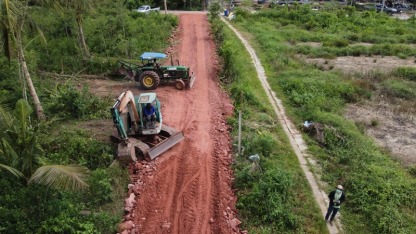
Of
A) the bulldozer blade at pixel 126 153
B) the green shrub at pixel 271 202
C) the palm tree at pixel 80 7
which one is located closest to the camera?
the green shrub at pixel 271 202

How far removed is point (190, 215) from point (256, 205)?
1.79 metres

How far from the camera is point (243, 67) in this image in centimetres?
2059

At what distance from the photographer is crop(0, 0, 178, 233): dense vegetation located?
27.7ft

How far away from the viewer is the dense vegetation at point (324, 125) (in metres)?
9.79

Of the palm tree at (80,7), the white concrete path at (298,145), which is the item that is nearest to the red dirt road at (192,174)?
the white concrete path at (298,145)

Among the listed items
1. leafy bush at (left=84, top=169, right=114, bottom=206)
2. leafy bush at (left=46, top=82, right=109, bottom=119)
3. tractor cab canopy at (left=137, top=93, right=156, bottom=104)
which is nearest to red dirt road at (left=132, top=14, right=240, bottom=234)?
leafy bush at (left=84, top=169, right=114, bottom=206)

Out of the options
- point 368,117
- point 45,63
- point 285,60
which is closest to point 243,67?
point 285,60

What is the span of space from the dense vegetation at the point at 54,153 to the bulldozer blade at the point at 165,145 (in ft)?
4.09

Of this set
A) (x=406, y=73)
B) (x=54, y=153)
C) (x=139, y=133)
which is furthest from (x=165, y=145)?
(x=406, y=73)

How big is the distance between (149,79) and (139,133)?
532cm

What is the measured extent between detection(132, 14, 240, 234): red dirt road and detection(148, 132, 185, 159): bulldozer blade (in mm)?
175

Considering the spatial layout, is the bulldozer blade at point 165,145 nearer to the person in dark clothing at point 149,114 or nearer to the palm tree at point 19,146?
the person in dark clothing at point 149,114

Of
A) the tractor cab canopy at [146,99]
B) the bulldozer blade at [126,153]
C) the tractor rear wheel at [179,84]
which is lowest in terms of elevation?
the bulldozer blade at [126,153]

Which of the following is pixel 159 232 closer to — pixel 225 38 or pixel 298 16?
pixel 225 38
